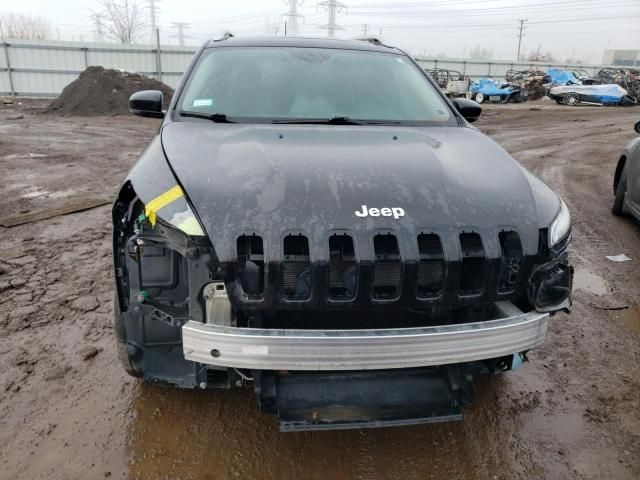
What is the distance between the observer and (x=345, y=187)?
2.25 metres

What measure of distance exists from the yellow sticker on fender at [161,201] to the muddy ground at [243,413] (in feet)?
3.67

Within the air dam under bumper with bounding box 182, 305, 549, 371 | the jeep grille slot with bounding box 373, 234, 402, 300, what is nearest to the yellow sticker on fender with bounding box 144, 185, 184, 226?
Result: the air dam under bumper with bounding box 182, 305, 549, 371

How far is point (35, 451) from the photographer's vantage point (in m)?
2.38

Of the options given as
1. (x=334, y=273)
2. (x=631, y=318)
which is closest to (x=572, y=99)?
(x=631, y=318)

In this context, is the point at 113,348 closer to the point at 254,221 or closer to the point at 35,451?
the point at 35,451

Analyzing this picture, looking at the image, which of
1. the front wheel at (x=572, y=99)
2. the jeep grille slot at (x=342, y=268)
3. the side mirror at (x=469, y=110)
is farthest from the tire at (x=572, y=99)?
the jeep grille slot at (x=342, y=268)

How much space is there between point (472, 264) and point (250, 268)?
899 mm

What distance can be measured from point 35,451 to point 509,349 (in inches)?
85.1

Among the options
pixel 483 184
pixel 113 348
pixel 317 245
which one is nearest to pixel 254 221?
pixel 317 245

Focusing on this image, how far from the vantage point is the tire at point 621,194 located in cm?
604

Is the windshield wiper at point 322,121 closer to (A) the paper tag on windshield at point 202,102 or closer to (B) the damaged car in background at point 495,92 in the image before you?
(A) the paper tag on windshield at point 202,102

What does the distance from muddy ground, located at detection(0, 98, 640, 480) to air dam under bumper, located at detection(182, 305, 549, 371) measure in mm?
671

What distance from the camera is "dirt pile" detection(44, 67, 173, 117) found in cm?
1714

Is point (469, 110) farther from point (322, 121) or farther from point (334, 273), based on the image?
point (334, 273)
